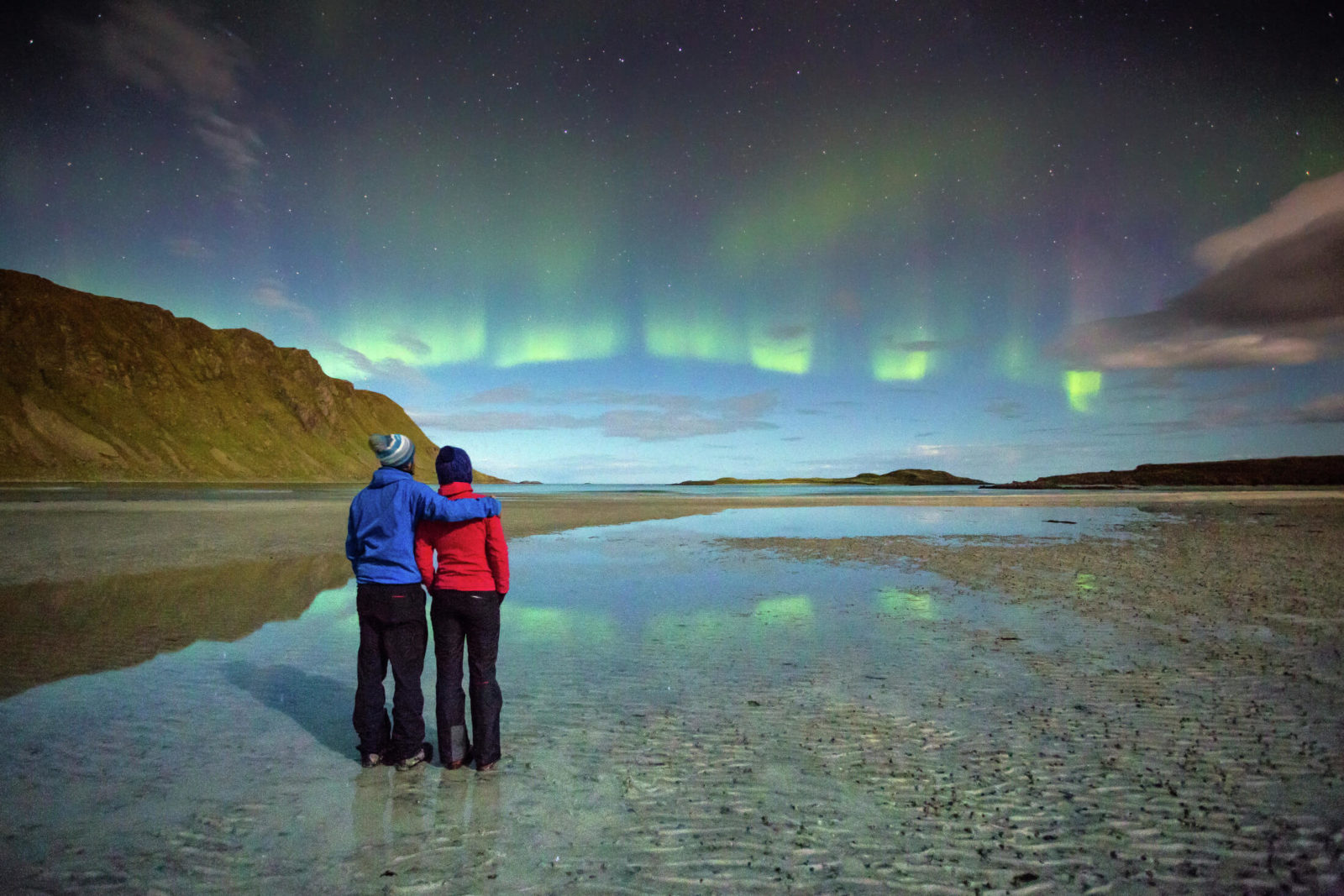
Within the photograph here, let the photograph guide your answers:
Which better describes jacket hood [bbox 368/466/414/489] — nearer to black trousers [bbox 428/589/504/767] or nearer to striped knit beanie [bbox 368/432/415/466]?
striped knit beanie [bbox 368/432/415/466]

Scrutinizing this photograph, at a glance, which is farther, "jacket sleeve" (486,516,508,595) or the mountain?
the mountain

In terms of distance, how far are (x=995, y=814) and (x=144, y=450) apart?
179 m

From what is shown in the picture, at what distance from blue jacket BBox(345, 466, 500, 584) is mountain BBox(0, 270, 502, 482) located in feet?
505

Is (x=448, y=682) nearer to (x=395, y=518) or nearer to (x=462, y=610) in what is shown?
(x=462, y=610)

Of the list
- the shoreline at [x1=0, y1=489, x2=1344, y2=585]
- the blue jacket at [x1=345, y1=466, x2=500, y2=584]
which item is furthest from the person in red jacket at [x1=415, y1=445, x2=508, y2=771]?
the shoreline at [x1=0, y1=489, x2=1344, y2=585]

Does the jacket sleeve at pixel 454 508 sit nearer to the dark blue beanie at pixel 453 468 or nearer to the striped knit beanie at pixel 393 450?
the dark blue beanie at pixel 453 468

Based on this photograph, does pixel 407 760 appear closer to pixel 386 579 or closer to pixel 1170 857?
pixel 386 579

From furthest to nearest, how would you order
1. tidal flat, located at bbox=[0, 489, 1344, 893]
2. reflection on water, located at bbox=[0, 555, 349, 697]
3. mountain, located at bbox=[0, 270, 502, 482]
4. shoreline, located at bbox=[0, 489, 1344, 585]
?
mountain, located at bbox=[0, 270, 502, 482] → shoreline, located at bbox=[0, 489, 1344, 585] → reflection on water, located at bbox=[0, 555, 349, 697] → tidal flat, located at bbox=[0, 489, 1344, 893]

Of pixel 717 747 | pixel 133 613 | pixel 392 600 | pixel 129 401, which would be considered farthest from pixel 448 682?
pixel 129 401

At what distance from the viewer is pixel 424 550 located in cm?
552

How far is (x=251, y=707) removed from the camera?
6910mm

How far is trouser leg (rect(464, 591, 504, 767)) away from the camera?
5363 mm

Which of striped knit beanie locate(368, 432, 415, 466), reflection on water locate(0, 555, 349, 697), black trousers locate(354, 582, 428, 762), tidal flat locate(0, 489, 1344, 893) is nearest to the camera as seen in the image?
tidal flat locate(0, 489, 1344, 893)

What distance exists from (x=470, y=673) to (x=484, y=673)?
11cm
